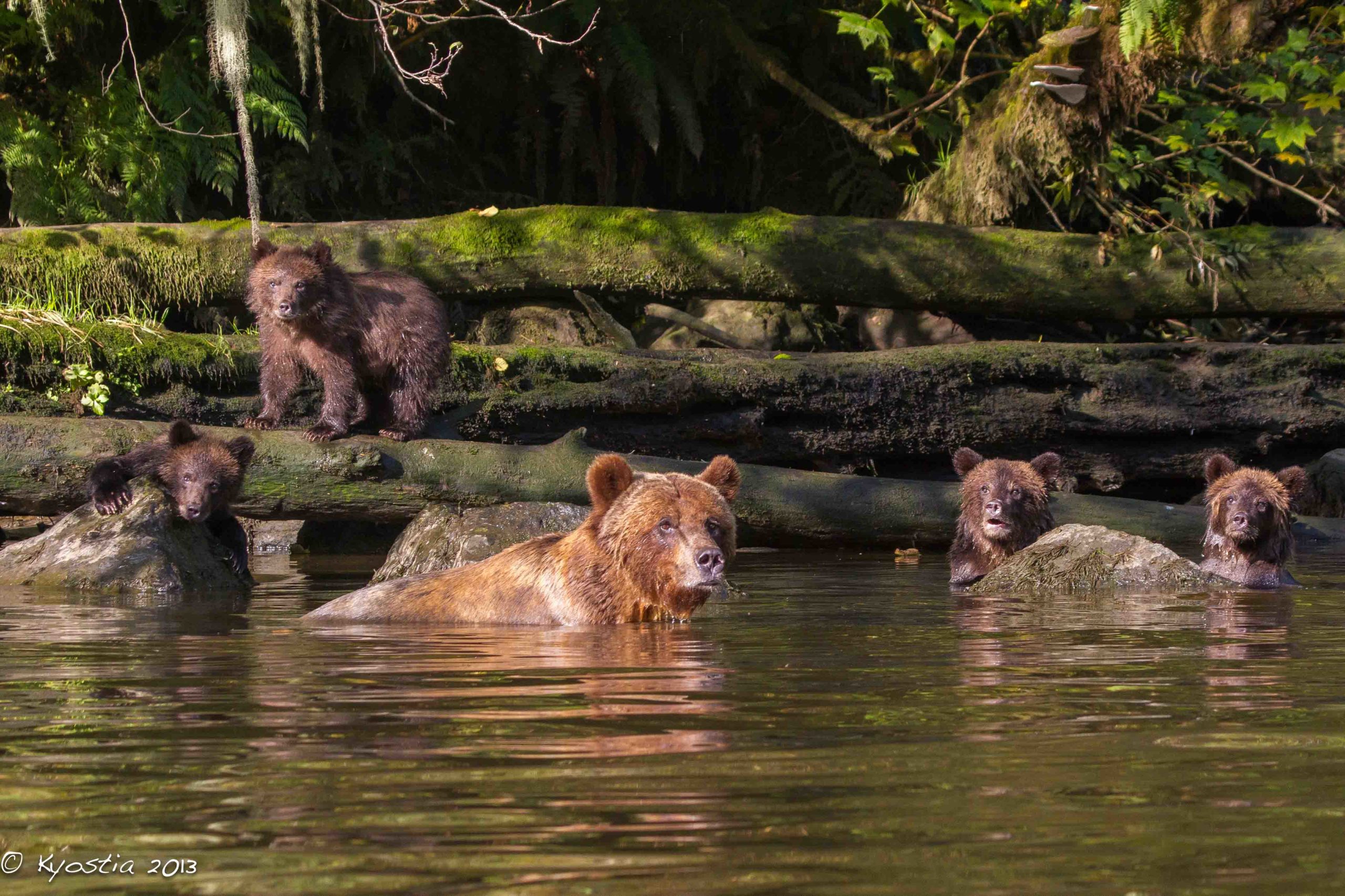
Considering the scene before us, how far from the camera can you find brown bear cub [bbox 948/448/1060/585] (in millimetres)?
10000

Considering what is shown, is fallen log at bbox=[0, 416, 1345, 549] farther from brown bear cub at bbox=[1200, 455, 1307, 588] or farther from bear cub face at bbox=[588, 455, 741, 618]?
bear cub face at bbox=[588, 455, 741, 618]

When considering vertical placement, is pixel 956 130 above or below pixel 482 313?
above

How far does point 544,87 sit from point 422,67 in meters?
1.65

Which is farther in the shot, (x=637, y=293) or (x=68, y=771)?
(x=637, y=293)

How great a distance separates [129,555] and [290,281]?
8.60ft

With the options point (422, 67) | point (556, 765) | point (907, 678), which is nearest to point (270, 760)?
point (556, 765)

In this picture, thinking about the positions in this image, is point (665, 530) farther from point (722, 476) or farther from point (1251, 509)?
point (1251, 509)

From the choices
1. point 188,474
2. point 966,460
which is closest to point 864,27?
point 966,460

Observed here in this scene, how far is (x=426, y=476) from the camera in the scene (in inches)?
434

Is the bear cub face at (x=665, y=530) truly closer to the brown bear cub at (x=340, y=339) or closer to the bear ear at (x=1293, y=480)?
the brown bear cub at (x=340, y=339)

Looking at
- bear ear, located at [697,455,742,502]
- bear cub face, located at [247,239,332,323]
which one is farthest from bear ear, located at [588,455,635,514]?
bear cub face, located at [247,239,332,323]

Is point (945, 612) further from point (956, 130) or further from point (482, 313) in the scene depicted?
point (956, 130)

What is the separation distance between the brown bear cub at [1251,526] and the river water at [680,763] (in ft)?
11.0

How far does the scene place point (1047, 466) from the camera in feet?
34.1
